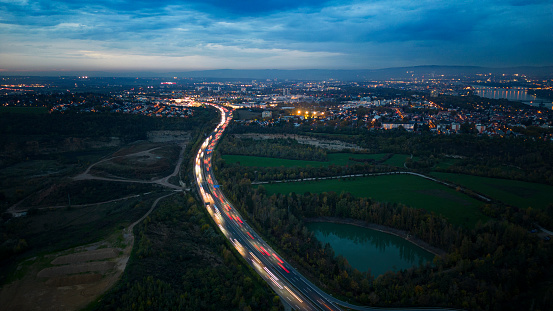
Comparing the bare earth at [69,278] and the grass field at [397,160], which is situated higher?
the grass field at [397,160]

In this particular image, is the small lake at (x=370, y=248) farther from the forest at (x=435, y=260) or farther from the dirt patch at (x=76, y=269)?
the dirt patch at (x=76, y=269)

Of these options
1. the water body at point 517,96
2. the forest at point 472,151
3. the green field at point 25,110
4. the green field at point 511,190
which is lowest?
the green field at point 511,190

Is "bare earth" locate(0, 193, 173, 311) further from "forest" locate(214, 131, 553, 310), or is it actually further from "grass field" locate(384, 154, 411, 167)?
"grass field" locate(384, 154, 411, 167)

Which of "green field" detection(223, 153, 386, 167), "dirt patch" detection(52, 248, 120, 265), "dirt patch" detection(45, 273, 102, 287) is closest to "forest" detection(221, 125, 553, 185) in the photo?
"green field" detection(223, 153, 386, 167)

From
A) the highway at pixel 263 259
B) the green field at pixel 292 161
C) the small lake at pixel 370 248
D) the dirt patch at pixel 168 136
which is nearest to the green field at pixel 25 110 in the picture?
the dirt patch at pixel 168 136

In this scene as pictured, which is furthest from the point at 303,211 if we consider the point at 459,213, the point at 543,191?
the point at 543,191

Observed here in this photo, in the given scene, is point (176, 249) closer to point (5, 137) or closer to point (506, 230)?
point (506, 230)
